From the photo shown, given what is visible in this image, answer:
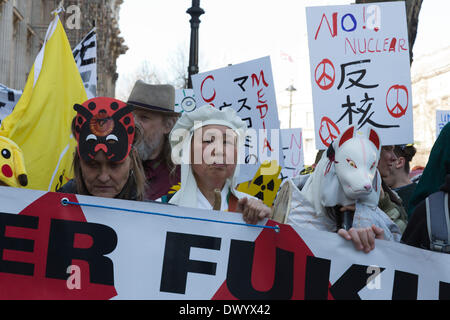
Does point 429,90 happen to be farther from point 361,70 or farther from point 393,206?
point 393,206

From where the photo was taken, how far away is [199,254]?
2570 millimetres

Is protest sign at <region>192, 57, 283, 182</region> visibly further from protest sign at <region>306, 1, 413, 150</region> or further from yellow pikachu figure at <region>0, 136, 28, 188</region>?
yellow pikachu figure at <region>0, 136, 28, 188</region>

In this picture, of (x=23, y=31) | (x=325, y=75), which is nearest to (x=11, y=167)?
(x=325, y=75)

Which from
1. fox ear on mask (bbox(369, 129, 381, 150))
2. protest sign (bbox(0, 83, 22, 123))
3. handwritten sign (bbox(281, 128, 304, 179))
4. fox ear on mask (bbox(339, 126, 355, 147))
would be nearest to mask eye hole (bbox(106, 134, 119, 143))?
fox ear on mask (bbox(339, 126, 355, 147))

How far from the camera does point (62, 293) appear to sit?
247cm

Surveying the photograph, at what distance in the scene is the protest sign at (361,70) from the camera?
4.30 meters

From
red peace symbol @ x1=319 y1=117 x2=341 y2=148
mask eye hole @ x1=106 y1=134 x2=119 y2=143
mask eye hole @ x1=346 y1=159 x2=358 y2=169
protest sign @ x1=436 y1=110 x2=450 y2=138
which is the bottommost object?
mask eye hole @ x1=346 y1=159 x2=358 y2=169

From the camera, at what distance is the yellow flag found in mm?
4684

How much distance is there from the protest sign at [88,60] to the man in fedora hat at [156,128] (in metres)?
1.44

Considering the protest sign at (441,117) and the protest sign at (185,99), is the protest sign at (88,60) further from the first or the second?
the protest sign at (441,117)

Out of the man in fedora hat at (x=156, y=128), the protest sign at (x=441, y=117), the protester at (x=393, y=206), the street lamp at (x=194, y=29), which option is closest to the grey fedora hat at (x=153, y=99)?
the man in fedora hat at (x=156, y=128)

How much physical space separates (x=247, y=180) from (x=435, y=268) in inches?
76.4

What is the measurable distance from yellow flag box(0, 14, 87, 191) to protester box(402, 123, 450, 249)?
2758 millimetres

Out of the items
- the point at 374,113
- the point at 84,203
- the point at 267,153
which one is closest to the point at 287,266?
the point at 84,203
